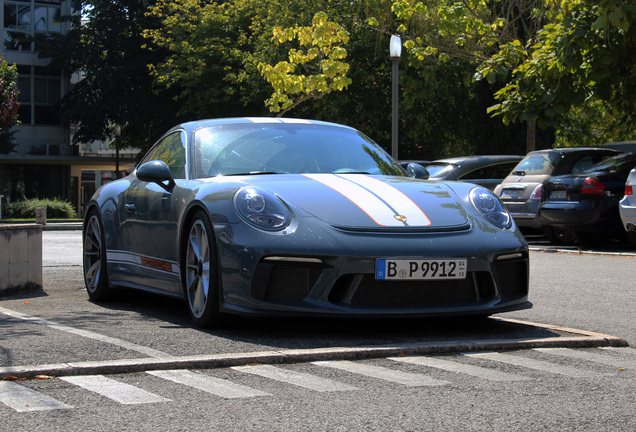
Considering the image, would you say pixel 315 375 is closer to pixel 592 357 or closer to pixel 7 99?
pixel 592 357

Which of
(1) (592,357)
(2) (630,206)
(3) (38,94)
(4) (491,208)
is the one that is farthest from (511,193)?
(3) (38,94)

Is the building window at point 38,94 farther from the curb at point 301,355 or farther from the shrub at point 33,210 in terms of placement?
the curb at point 301,355

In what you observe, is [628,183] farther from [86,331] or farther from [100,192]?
[86,331]

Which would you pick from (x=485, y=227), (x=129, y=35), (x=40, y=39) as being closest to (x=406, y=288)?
(x=485, y=227)

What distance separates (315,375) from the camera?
4.42 metres

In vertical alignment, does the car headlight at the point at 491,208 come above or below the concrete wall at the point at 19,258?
above

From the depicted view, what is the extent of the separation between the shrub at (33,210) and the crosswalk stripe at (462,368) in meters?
34.0

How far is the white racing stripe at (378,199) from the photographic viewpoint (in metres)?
5.62

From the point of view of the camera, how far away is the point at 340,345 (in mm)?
5215

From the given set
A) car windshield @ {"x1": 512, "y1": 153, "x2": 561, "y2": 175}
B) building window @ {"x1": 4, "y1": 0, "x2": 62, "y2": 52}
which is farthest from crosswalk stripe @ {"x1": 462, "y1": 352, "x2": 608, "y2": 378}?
building window @ {"x1": 4, "y1": 0, "x2": 62, "y2": 52}

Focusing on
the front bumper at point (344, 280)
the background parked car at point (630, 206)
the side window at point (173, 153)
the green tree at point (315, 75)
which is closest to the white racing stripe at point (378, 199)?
the front bumper at point (344, 280)

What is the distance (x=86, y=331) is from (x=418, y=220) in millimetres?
2066

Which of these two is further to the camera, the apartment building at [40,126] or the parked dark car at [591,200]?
the apartment building at [40,126]

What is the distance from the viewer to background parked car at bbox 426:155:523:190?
686 inches
